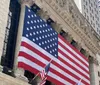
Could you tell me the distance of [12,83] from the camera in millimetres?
26156

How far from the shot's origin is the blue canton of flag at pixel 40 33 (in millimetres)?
30250

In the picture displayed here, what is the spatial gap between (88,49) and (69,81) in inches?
503

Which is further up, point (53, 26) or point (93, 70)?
point (53, 26)

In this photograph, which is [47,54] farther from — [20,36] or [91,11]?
[91,11]

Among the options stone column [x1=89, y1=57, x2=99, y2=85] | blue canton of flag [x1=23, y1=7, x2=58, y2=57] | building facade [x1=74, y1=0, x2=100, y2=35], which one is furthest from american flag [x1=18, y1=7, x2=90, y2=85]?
building facade [x1=74, y1=0, x2=100, y2=35]

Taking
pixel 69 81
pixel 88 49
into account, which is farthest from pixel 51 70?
pixel 88 49

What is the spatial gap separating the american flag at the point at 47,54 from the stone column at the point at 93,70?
5319mm

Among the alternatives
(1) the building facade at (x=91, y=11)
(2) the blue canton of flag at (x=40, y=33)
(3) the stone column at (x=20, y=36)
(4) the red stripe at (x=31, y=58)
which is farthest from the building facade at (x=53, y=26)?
(1) the building facade at (x=91, y=11)

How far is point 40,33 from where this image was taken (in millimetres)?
32062

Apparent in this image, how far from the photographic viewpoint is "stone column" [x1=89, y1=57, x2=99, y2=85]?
147ft

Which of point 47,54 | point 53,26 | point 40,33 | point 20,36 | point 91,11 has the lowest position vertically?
point 47,54

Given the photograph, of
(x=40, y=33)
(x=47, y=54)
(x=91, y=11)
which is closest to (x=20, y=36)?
(x=40, y=33)

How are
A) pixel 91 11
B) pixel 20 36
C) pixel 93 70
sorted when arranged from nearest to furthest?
pixel 20 36 < pixel 93 70 < pixel 91 11

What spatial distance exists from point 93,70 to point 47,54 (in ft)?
55.0
